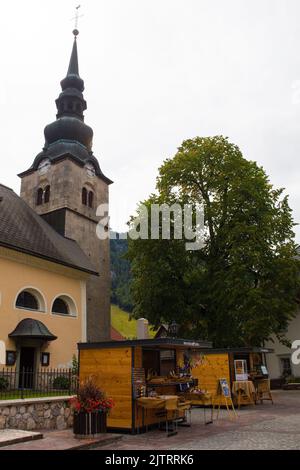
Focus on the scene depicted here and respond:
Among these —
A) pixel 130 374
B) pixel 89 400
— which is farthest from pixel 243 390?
pixel 89 400

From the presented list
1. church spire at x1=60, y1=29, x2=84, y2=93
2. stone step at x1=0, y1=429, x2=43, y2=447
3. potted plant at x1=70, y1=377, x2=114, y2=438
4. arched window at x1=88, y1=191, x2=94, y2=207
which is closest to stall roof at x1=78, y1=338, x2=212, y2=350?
potted plant at x1=70, y1=377, x2=114, y2=438

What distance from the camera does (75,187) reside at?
113 feet

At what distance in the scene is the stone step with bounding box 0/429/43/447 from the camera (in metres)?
9.52

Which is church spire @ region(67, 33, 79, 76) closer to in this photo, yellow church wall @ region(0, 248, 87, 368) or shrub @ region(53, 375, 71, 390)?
yellow church wall @ region(0, 248, 87, 368)

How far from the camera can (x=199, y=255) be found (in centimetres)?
2538

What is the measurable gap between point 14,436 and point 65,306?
1534cm

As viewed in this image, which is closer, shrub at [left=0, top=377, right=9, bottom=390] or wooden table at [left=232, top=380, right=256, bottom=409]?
shrub at [left=0, top=377, right=9, bottom=390]

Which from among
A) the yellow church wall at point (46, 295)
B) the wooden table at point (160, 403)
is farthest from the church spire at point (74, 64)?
the wooden table at point (160, 403)

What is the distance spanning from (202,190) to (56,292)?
1032 cm

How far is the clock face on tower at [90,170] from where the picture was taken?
120 feet

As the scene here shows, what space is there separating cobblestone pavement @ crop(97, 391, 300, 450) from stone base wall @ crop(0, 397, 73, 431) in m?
2.41
